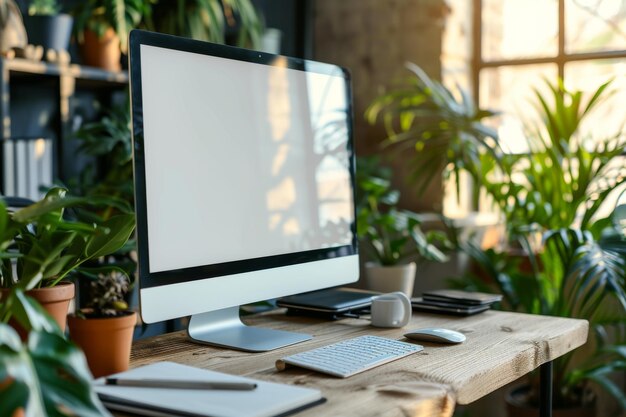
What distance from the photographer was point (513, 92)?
352 centimetres

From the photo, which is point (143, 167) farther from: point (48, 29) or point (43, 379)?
point (48, 29)

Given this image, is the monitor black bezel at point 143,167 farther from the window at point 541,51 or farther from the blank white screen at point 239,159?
the window at point 541,51

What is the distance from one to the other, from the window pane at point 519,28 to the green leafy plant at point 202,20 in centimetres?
114

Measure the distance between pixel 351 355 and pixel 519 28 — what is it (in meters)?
2.69

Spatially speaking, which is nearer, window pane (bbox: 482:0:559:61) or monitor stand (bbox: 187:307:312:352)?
monitor stand (bbox: 187:307:312:352)

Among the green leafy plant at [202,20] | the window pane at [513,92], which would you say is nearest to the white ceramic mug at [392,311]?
the green leafy plant at [202,20]

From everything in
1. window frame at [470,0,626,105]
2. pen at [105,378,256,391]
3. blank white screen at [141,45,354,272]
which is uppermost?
window frame at [470,0,626,105]

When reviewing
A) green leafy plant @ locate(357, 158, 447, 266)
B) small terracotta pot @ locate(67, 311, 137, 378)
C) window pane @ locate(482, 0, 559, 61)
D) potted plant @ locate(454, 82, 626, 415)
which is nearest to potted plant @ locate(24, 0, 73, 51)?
green leafy plant @ locate(357, 158, 447, 266)

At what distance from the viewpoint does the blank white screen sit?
119cm

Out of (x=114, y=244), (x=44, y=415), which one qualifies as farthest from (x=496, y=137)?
(x=44, y=415)

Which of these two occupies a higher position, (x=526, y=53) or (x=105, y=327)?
(x=526, y=53)

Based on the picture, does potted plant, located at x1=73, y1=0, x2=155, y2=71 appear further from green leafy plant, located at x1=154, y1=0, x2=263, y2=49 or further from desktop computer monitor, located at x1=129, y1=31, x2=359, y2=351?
desktop computer monitor, located at x1=129, y1=31, x2=359, y2=351

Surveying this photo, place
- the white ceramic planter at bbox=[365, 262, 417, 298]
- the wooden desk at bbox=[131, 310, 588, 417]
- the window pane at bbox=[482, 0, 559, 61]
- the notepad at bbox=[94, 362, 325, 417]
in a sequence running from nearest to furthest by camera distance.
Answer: the notepad at bbox=[94, 362, 325, 417] < the wooden desk at bbox=[131, 310, 588, 417] < the white ceramic planter at bbox=[365, 262, 417, 298] < the window pane at bbox=[482, 0, 559, 61]

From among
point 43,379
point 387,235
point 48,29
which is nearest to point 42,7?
point 48,29
